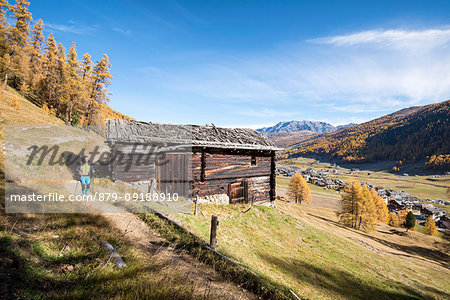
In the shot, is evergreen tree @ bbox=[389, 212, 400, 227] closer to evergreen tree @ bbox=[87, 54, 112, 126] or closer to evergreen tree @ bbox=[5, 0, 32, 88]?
evergreen tree @ bbox=[87, 54, 112, 126]

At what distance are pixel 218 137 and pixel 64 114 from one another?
4031 cm

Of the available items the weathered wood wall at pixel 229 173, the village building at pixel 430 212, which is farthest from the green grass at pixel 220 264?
the village building at pixel 430 212

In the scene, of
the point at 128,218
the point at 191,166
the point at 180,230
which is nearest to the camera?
the point at 180,230

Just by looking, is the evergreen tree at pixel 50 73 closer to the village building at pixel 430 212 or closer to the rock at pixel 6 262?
the rock at pixel 6 262

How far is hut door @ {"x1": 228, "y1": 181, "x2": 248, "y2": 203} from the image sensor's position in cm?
1616

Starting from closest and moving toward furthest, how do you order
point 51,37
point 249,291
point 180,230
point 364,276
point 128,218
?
point 249,291 < point 180,230 < point 128,218 < point 364,276 < point 51,37

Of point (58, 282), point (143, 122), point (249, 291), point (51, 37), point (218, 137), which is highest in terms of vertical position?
point (51, 37)

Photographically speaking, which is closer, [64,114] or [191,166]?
[191,166]

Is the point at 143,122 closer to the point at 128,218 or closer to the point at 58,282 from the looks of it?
the point at 128,218

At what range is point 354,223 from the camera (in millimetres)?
40406

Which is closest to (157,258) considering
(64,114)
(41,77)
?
(64,114)

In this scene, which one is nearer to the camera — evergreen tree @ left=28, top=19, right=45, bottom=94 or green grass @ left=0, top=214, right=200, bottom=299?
green grass @ left=0, top=214, right=200, bottom=299

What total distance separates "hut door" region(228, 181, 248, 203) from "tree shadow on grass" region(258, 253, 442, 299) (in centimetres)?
681

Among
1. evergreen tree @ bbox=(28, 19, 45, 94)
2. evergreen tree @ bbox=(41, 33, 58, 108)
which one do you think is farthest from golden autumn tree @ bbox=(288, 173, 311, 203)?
evergreen tree @ bbox=(28, 19, 45, 94)
